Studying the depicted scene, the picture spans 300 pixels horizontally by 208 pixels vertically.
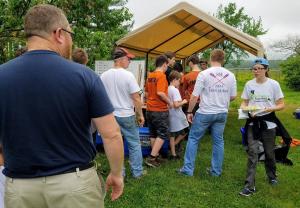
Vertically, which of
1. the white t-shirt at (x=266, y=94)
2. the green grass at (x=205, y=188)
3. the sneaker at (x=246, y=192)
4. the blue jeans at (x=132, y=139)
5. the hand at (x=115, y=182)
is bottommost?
the green grass at (x=205, y=188)

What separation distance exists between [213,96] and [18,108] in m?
4.04

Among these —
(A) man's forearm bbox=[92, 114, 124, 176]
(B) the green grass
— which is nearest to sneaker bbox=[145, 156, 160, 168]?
(B) the green grass

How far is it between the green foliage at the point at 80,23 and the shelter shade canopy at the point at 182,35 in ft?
2.97

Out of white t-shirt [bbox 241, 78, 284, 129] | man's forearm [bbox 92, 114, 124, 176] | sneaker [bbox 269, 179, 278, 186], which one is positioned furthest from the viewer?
sneaker [bbox 269, 179, 278, 186]

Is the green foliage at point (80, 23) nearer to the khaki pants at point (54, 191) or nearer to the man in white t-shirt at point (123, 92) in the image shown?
the man in white t-shirt at point (123, 92)

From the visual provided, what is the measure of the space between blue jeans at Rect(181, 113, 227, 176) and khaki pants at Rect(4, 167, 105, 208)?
12.6 feet

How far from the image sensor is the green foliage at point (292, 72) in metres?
26.3

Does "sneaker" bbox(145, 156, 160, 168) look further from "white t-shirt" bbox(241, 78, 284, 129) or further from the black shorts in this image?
"white t-shirt" bbox(241, 78, 284, 129)

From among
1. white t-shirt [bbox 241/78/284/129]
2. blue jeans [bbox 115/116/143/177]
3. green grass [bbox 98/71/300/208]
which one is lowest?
green grass [bbox 98/71/300/208]

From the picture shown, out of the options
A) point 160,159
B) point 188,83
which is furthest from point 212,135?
point 188,83

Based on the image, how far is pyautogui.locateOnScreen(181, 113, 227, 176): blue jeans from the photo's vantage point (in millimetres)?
6020

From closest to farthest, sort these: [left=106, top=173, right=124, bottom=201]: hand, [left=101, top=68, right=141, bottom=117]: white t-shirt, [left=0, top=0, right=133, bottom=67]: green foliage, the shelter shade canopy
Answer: [left=106, top=173, right=124, bottom=201]: hand → [left=101, top=68, right=141, bottom=117]: white t-shirt → the shelter shade canopy → [left=0, top=0, right=133, bottom=67]: green foliage

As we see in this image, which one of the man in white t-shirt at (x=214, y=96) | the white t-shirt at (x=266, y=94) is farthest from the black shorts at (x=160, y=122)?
the white t-shirt at (x=266, y=94)

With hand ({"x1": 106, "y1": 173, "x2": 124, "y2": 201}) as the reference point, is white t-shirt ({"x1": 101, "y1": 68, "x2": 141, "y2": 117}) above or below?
above
